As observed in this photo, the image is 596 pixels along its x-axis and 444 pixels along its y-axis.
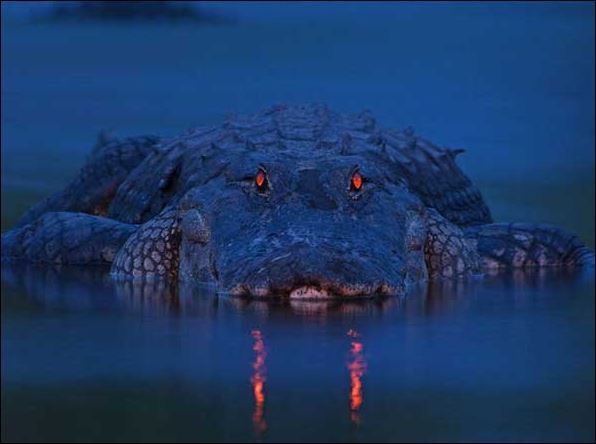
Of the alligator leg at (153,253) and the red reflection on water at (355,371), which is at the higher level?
the alligator leg at (153,253)

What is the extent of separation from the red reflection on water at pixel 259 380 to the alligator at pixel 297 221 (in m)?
1.73

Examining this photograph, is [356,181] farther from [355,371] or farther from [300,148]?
[355,371]

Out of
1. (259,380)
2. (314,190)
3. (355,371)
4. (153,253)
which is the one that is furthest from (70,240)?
(259,380)

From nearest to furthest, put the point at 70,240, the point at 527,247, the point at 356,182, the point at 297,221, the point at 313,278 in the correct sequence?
the point at 313,278, the point at 297,221, the point at 356,182, the point at 527,247, the point at 70,240

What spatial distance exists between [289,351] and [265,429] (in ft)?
5.89

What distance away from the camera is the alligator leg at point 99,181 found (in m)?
17.1

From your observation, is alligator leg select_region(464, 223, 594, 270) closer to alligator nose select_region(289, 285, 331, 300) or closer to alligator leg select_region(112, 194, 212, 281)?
alligator leg select_region(112, 194, 212, 281)

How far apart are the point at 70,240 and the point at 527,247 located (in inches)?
125

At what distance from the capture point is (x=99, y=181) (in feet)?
56.3

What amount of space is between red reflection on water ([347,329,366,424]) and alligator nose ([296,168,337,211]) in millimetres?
2463

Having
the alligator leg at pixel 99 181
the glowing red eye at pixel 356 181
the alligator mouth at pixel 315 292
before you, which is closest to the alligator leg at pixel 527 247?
the glowing red eye at pixel 356 181

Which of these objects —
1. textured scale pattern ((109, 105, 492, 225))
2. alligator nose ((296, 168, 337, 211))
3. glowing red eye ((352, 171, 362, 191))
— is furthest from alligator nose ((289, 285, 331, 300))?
textured scale pattern ((109, 105, 492, 225))

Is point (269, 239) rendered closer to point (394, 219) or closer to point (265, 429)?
point (394, 219)

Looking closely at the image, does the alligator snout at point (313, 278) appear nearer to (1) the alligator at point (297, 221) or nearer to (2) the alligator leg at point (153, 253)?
(1) the alligator at point (297, 221)
